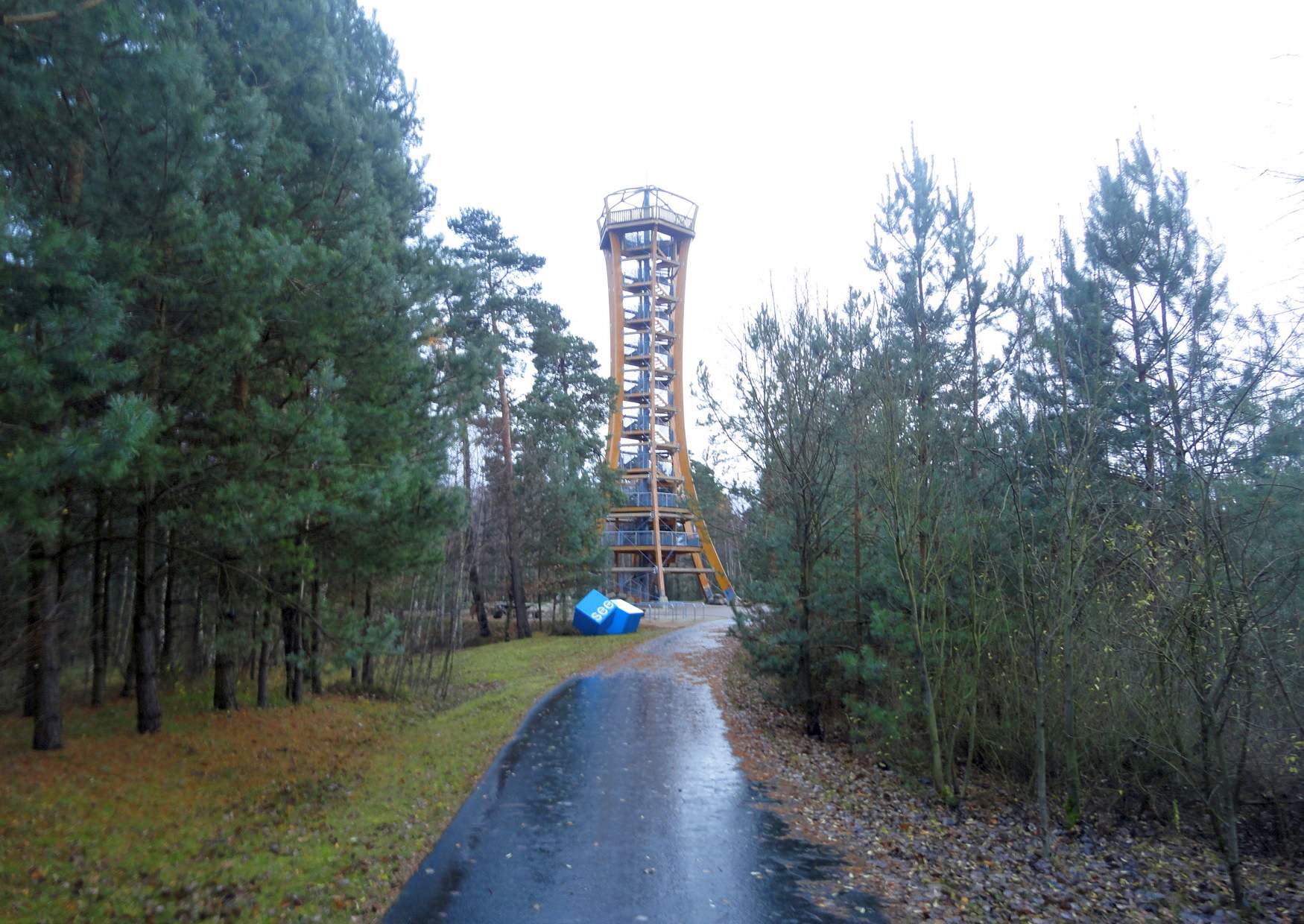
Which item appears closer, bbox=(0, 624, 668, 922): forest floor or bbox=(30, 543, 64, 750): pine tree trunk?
bbox=(0, 624, 668, 922): forest floor

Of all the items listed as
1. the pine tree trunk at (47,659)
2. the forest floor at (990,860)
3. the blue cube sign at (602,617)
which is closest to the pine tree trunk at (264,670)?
the pine tree trunk at (47,659)

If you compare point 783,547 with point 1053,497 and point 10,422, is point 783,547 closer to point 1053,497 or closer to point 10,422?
point 1053,497

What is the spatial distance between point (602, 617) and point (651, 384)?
21700 millimetres

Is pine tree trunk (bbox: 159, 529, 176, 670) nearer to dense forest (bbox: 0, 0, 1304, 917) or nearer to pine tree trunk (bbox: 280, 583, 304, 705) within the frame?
dense forest (bbox: 0, 0, 1304, 917)

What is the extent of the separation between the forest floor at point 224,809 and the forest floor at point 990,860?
400 centimetres

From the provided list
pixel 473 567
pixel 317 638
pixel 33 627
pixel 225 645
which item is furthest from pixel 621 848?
pixel 473 567

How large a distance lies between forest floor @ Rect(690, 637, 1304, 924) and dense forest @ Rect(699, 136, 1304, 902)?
422 millimetres

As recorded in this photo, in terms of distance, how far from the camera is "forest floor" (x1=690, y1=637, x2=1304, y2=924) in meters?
6.78

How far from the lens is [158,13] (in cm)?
794

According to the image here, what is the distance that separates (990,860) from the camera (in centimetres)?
800

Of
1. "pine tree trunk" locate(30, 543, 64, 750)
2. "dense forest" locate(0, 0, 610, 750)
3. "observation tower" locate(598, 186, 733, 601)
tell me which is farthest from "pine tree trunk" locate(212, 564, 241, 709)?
"observation tower" locate(598, 186, 733, 601)

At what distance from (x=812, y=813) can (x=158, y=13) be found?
10.4 meters

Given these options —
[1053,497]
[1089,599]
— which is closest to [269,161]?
[1053,497]

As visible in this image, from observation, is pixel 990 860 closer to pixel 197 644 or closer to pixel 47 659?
pixel 47 659
